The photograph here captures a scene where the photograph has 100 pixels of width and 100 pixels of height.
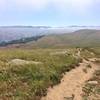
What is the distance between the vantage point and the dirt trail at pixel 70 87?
68.1 ft

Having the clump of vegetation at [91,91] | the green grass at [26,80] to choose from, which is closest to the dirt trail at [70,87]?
the clump of vegetation at [91,91]

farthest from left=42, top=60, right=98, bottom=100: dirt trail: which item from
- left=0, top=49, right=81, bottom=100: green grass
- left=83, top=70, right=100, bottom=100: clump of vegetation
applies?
left=0, top=49, right=81, bottom=100: green grass

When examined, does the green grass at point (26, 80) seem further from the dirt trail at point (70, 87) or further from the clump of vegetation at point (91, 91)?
the clump of vegetation at point (91, 91)

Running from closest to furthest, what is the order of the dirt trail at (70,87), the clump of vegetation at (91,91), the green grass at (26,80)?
the green grass at (26,80) → the dirt trail at (70,87) → the clump of vegetation at (91,91)

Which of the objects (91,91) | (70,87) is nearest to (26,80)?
(70,87)

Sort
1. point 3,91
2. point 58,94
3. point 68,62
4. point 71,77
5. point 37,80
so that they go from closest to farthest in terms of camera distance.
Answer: point 3,91, point 58,94, point 37,80, point 71,77, point 68,62

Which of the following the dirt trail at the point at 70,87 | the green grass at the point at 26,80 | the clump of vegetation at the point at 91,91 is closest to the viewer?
the green grass at the point at 26,80

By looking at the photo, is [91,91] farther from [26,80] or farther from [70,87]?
[26,80]

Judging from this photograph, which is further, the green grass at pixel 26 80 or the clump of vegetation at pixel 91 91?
the clump of vegetation at pixel 91 91

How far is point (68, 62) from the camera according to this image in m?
35.3

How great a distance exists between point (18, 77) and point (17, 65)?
139 inches

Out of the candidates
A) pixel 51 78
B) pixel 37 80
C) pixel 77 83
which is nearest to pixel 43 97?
pixel 37 80

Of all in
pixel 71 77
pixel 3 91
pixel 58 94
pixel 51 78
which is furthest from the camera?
pixel 71 77

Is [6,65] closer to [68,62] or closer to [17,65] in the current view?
[17,65]
